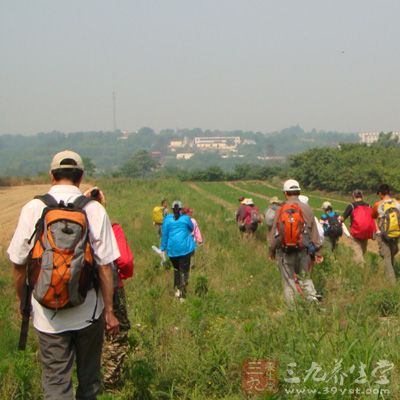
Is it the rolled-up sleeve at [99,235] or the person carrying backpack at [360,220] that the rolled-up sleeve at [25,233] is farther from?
the person carrying backpack at [360,220]

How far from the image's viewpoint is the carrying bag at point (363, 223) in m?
9.09

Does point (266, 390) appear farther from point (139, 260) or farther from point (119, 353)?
point (139, 260)

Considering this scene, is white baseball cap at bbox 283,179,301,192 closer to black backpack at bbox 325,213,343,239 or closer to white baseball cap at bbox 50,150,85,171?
white baseball cap at bbox 50,150,85,171

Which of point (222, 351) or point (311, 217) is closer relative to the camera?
point (222, 351)

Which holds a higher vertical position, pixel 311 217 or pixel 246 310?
pixel 311 217

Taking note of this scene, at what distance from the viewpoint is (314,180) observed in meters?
71.6

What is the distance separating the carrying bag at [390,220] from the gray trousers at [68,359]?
18.1 feet

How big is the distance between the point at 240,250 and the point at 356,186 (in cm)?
4631

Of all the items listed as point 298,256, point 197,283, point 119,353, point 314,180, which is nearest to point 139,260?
point 197,283

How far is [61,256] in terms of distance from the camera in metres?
3.21

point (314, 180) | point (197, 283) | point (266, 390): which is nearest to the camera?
point (266, 390)

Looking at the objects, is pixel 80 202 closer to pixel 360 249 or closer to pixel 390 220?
pixel 390 220

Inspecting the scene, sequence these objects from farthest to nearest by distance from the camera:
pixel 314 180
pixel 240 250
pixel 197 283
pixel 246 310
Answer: pixel 314 180 < pixel 240 250 < pixel 197 283 < pixel 246 310

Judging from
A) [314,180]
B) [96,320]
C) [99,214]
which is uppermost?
[99,214]
